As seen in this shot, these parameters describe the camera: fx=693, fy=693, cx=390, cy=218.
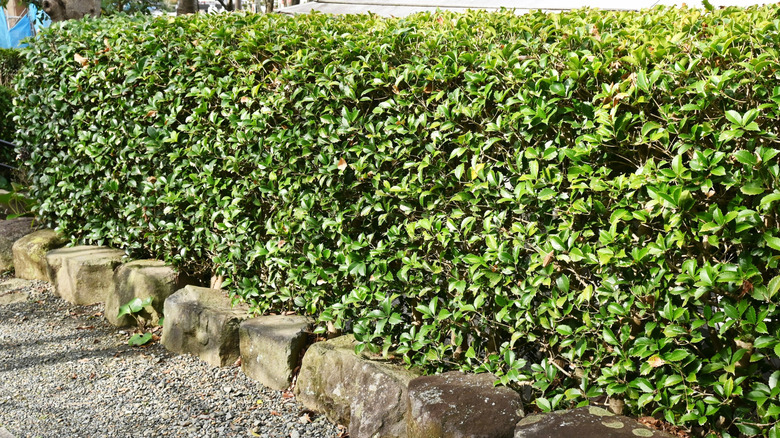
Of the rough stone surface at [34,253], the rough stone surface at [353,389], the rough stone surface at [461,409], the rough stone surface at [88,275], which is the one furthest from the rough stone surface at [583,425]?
the rough stone surface at [34,253]

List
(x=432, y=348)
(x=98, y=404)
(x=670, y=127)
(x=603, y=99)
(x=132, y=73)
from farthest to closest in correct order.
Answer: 1. (x=132, y=73)
2. (x=98, y=404)
3. (x=432, y=348)
4. (x=603, y=99)
5. (x=670, y=127)

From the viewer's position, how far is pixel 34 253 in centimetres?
603

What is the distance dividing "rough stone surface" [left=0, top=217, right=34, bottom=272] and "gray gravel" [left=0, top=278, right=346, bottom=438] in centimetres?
140

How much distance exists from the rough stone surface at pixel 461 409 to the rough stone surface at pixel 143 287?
2469mm

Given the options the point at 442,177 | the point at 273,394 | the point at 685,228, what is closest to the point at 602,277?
the point at 685,228

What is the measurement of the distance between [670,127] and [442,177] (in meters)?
1.07

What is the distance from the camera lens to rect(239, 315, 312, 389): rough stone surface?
12.9 feet

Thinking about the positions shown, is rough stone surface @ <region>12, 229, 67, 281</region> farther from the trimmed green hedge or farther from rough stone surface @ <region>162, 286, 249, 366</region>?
rough stone surface @ <region>162, 286, 249, 366</region>

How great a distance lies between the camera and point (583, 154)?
9.07 ft

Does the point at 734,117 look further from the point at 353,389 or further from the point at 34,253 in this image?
the point at 34,253

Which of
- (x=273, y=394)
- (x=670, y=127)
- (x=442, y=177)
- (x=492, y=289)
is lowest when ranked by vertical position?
(x=273, y=394)

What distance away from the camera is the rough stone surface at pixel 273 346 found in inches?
155

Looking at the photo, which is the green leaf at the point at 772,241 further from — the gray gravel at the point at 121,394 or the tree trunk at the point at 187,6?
the tree trunk at the point at 187,6

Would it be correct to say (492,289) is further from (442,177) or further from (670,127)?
(670,127)
